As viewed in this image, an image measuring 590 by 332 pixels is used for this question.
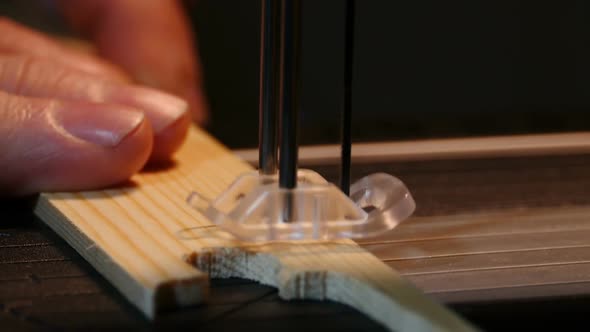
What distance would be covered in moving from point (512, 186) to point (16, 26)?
695 mm

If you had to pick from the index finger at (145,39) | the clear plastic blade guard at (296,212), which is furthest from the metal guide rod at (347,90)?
the index finger at (145,39)

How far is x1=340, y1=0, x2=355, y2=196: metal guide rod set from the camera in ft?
2.14

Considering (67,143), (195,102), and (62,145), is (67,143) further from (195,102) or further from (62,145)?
(195,102)

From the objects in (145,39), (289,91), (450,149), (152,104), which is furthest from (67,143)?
(145,39)

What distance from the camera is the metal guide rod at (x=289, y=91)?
2.01ft

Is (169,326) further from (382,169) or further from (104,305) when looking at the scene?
(382,169)

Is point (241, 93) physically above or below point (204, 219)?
below

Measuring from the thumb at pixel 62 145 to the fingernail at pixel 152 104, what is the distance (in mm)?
75

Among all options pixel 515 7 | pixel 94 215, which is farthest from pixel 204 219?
pixel 515 7

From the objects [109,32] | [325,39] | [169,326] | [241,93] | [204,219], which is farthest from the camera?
[241,93]

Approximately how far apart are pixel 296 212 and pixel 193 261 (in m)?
0.08

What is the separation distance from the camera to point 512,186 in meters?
0.89

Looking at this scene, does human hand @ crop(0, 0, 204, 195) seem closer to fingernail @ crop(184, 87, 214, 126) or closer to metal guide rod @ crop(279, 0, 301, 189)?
metal guide rod @ crop(279, 0, 301, 189)

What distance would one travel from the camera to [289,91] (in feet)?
2.03
